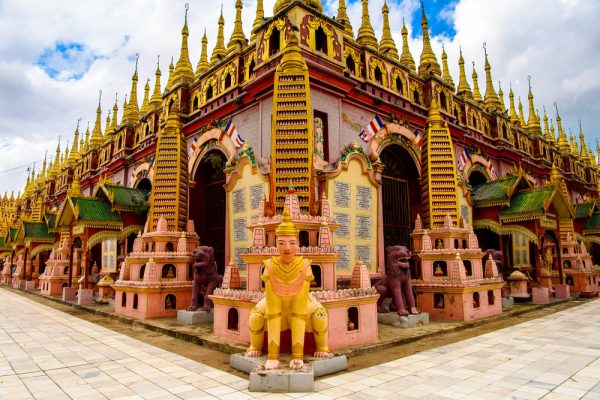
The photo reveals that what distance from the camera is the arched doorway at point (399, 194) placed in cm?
1664

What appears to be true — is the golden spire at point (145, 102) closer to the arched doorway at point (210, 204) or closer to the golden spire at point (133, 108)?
the golden spire at point (133, 108)

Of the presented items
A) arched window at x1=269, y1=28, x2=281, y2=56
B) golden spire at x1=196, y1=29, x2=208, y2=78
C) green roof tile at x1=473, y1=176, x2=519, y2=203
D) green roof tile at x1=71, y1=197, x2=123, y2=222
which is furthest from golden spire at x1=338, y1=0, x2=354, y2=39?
green roof tile at x1=71, y1=197, x2=123, y2=222

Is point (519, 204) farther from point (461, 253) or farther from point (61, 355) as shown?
point (61, 355)

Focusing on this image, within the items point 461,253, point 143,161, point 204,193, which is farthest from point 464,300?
point 143,161

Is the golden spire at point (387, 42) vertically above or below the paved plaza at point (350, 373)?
above

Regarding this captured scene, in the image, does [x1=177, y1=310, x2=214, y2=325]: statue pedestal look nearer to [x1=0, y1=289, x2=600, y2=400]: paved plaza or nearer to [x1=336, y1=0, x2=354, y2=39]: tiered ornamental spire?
[x1=0, y1=289, x2=600, y2=400]: paved plaza

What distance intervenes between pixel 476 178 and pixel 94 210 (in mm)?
19493

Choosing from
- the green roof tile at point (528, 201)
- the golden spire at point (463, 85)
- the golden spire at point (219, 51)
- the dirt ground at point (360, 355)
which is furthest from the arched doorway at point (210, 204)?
the golden spire at point (463, 85)

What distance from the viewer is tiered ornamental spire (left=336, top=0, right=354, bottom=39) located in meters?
16.2

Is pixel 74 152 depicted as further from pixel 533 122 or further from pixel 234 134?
pixel 533 122

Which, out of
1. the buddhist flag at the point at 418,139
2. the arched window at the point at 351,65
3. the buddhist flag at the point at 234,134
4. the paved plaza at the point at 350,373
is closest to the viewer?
the paved plaza at the point at 350,373

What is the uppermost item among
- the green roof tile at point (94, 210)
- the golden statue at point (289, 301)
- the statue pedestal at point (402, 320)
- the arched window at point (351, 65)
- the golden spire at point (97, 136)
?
the golden spire at point (97, 136)

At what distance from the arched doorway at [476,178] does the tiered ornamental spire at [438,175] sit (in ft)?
21.0

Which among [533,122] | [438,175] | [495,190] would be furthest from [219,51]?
[533,122]
